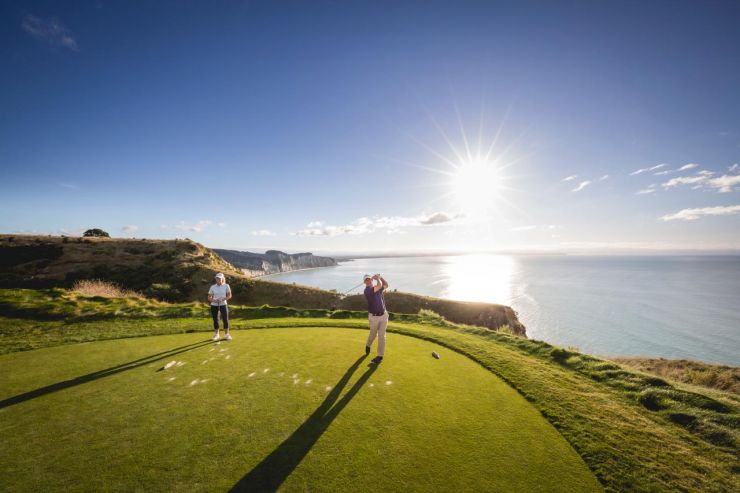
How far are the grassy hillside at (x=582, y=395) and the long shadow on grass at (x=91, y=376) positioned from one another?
0.23 m

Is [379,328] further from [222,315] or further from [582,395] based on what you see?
[222,315]

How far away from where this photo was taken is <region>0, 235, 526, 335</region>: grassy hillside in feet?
114

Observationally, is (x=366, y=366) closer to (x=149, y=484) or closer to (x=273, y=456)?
(x=273, y=456)

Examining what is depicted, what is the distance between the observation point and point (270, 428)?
4.63m

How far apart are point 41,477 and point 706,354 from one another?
67.8 m

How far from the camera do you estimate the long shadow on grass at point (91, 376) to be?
5.46 meters

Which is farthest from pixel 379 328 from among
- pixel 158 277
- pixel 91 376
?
pixel 158 277

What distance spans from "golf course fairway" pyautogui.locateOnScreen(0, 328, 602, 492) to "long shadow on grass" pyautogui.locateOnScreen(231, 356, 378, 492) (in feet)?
0.06

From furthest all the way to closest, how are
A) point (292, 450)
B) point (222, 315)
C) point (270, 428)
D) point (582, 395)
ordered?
point (222, 315) < point (582, 395) < point (270, 428) < point (292, 450)

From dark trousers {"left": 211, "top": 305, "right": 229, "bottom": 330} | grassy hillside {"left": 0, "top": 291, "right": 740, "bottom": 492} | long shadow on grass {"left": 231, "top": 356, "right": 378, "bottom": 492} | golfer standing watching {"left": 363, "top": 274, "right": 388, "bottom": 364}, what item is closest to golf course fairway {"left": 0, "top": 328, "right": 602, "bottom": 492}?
long shadow on grass {"left": 231, "top": 356, "right": 378, "bottom": 492}

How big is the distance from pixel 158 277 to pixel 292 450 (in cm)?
4390

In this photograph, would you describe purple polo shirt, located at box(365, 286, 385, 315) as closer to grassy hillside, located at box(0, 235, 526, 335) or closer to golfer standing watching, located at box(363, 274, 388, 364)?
golfer standing watching, located at box(363, 274, 388, 364)

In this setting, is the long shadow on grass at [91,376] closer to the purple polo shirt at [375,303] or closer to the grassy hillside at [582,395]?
the grassy hillside at [582,395]

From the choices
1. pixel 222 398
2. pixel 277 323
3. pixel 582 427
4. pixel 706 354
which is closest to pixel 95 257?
pixel 277 323
